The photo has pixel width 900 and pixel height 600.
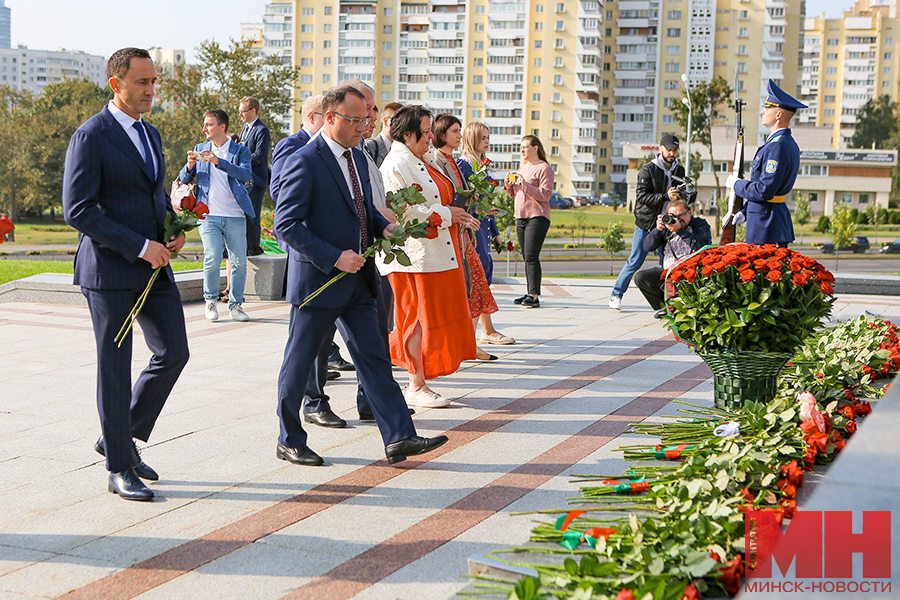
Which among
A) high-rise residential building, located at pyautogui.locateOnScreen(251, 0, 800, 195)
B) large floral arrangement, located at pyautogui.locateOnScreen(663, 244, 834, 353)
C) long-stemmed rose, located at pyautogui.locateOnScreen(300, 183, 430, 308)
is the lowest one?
large floral arrangement, located at pyautogui.locateOnScreen(663, 244, 834, 353)

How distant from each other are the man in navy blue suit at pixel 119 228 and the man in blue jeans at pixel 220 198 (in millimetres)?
5590

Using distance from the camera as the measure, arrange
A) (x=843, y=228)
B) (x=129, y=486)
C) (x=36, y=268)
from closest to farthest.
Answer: (x=129, y=486)
(x=36, y=268)
(x=843, y=228)

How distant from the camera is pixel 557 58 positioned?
340 ft

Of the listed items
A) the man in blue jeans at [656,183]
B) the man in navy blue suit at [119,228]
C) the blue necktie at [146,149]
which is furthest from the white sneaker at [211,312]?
the blue necktie at [146,149]

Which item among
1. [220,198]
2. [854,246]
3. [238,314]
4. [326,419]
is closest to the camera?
[326,419]

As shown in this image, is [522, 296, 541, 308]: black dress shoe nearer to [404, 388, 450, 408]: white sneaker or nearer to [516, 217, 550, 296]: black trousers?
[516, 217, 550, 296]: black trousers

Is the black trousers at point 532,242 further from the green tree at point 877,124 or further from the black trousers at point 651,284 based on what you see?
the green tree at point 877,124

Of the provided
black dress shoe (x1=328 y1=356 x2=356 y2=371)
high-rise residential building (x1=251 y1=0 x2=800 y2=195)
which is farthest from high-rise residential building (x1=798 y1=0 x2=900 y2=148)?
black dress shoe (x1=328 y1=356 x2=356 y2=371)

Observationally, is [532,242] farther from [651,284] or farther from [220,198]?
[220,198]

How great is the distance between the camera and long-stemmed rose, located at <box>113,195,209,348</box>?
418cm

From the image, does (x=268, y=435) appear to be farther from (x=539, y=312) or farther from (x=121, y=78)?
(x=539, y=312)

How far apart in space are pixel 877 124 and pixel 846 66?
49053 mm

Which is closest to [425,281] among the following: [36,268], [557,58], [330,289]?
[330,289]

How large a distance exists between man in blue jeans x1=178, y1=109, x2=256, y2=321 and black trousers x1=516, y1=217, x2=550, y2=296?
10.7ft
